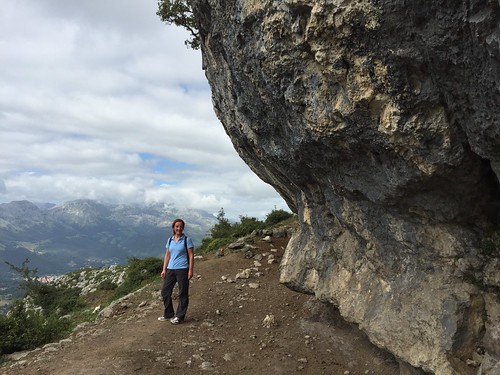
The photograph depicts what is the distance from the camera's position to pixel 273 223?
104 ft

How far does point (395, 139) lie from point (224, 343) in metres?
8.86

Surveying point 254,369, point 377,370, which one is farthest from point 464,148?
point 254,369

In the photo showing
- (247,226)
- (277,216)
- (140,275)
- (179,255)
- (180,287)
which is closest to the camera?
(180,287)

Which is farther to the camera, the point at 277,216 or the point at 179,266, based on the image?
the point at 277,216

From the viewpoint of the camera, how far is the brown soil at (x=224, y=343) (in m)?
10.5

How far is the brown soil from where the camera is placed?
10539 mm

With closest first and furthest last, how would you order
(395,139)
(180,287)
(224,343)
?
(395,139) → (224,343) → (180,287)

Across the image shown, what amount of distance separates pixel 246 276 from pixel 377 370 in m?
9.06

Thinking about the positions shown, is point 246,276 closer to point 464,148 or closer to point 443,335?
point 443,335

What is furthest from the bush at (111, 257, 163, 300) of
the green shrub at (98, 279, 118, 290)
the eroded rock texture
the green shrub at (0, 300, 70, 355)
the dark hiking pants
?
Answer: the eroded rock texture

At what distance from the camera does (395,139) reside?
21.7 ft

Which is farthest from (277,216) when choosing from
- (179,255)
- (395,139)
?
(395,139)

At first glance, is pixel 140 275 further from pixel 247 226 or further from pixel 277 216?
pixel 277 216

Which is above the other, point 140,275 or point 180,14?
point 180,14
